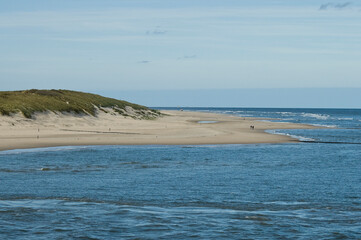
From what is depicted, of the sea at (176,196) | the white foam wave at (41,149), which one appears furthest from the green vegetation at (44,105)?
the sea at (176,196)

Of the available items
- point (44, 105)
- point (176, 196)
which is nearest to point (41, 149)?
point (176, 196)

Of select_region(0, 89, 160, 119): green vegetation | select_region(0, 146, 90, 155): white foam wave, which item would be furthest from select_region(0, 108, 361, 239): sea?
select_region(0, 89, 160, 119): green vegetation

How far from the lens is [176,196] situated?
2153cm

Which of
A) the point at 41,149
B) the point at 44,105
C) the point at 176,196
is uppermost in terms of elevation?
the point at 44,105

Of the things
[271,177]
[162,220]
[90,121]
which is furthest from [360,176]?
[90,121]

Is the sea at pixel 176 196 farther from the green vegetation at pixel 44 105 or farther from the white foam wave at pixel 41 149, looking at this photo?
the green vegetation at pixel 44 105

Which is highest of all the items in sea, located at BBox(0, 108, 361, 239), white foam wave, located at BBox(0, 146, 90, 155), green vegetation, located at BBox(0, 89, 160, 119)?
green vegetation, located at BBox(0, 89, 160, 119)

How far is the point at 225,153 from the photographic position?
3912cm

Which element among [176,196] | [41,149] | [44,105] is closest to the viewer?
[176,196]

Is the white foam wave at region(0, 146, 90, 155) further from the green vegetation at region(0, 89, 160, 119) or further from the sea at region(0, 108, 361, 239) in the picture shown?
the green vegetation at region(0, 89, 160, 119)

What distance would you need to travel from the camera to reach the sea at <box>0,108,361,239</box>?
53.2ft

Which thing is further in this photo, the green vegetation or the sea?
the green vegetation

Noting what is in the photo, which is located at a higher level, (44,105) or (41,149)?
(44,105)

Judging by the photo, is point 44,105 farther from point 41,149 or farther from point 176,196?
point 176,196
